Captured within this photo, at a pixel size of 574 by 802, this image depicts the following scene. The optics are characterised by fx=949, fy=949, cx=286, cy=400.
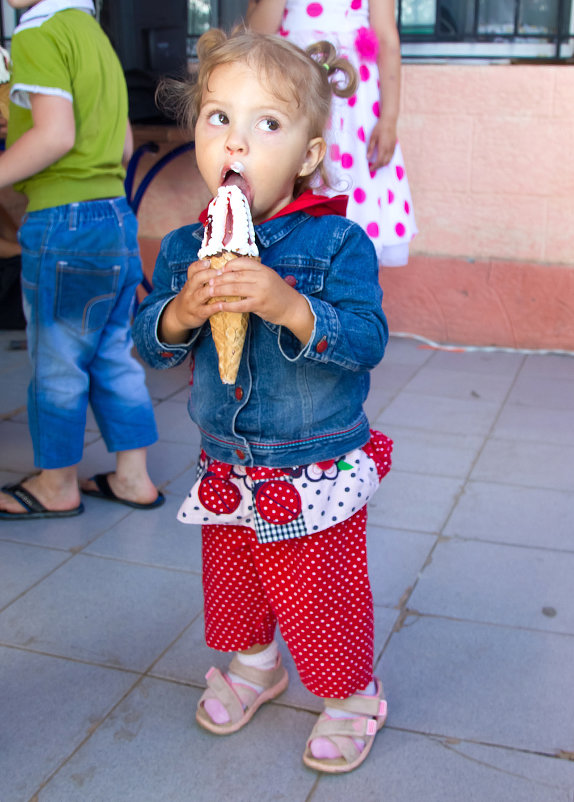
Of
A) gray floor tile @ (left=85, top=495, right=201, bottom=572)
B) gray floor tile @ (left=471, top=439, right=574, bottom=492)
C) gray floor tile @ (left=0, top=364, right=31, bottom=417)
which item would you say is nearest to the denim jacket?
gray floor tile @ (left=85, top=495, right=201, bottom=572)

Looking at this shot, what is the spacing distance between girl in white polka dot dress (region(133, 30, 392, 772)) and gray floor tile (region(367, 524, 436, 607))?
513mm

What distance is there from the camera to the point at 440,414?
387 centimetres

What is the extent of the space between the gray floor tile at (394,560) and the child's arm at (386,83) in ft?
4.69

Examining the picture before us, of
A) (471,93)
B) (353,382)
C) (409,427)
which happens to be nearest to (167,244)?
(353,382)

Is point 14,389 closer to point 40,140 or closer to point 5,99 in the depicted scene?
point 5,99

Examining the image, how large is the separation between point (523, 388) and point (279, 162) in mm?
2865

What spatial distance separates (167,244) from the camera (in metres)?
1.78

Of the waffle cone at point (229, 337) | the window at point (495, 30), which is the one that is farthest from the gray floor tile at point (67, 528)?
the window at point (495, 30)

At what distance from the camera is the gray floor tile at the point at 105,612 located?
87.7 inches

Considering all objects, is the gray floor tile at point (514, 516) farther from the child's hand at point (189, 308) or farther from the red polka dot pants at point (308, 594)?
the child's hand at point (189, 308)

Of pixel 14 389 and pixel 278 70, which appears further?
pixel 14 389

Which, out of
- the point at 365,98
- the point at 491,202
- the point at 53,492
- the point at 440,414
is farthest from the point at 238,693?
the point at 491,202

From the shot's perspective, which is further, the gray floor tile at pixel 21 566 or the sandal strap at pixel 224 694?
the gray floor tile at pixel 21 566

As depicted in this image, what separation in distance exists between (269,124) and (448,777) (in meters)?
1.24
